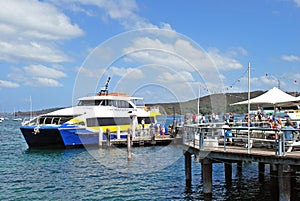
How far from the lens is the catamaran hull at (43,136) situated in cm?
3466

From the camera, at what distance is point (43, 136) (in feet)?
116

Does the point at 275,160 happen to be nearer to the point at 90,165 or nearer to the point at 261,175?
the point at 261,175

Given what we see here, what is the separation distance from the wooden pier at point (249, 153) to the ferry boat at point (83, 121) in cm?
1880

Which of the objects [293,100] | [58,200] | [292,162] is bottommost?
[58,200]

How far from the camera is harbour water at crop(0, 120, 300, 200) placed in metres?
17.7

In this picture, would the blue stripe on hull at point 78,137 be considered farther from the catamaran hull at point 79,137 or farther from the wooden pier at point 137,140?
the wooden pier at point 137,140

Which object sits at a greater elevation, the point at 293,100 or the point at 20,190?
the point at 293,100

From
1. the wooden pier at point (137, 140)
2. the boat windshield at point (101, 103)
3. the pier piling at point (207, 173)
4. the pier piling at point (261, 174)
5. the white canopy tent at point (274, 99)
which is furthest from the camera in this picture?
the boat windshield at point (101, 103)

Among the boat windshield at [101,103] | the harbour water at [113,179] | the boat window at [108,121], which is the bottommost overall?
the harbour water at [113,179]

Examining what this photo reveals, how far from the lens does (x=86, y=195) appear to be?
1792cm

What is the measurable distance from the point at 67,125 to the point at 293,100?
2203 centimetres

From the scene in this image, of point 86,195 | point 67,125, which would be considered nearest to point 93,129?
point 67,125

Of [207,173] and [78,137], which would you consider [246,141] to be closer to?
[207,173]

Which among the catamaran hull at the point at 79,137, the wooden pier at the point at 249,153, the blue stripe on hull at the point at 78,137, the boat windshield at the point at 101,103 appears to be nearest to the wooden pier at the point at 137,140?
the catamaran hull at the point at 79,137
